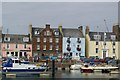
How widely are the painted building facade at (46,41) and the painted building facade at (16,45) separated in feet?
3.85

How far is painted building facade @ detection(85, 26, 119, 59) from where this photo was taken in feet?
210

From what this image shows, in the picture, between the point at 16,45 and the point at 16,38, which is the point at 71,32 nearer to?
the point at 16,38

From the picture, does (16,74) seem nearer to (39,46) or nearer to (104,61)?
(104,61)

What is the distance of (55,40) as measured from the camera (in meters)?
63.0

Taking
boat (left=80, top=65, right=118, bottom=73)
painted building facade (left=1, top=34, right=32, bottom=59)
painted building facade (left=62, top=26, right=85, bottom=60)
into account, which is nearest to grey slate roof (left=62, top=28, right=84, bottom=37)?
painted building facade (left=62, top=26, right=85, bottom=60)

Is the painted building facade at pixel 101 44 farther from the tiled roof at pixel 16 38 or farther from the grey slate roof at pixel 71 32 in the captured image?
the tiled roof at pixel 16 38

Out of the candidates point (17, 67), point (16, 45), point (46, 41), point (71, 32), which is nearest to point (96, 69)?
point (17, 67)

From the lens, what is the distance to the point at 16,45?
6281 centimetres

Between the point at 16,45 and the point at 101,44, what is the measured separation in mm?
17009

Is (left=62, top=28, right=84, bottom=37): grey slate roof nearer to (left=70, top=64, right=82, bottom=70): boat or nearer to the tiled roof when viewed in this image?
the tiled roof

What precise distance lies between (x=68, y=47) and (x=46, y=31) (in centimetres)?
537

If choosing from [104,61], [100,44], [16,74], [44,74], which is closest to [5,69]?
[16,74]

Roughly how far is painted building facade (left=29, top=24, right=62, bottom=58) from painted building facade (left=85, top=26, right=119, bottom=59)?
6.02m

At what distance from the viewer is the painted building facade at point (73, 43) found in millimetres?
63588
